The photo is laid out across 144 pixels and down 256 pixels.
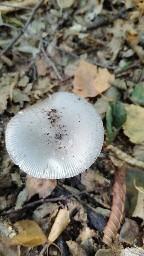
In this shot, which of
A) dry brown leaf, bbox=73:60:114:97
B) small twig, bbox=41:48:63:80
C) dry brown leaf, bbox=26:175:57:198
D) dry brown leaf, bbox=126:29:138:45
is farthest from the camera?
dry brown leaf, bbox=126:29:138:45

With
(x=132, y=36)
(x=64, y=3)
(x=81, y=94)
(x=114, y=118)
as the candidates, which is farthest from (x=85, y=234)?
(x=64, y=3)

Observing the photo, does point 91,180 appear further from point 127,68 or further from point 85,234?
point 127,68

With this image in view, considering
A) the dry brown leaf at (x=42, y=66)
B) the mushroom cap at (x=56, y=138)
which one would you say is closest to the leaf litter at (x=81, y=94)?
the dry brown leaf at (x=42, y=66)

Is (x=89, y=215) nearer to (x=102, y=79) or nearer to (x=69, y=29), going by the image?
(x=102, y=79)

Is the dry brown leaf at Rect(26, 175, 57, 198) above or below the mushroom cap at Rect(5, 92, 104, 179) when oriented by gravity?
below

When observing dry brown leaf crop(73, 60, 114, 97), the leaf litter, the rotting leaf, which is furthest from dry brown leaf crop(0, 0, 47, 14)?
the rotting leaf

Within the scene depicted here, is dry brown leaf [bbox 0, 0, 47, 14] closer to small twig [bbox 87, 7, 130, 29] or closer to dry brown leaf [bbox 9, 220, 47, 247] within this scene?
small twig [bbox 87, 7, 130, 29]

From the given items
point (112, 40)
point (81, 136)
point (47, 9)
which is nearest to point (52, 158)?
point (81, 136)

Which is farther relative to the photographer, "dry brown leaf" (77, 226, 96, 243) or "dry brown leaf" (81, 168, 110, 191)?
"dry brown leaf" (81, 168, 110, 191)
